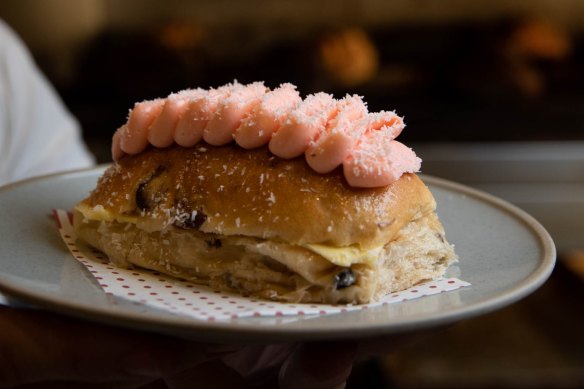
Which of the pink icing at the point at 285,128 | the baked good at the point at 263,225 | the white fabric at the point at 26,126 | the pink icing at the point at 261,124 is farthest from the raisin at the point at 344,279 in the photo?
the white fabric at the point at 26,126

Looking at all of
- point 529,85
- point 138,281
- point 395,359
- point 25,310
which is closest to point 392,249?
point 138,281

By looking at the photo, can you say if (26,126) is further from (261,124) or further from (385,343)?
(385,343)

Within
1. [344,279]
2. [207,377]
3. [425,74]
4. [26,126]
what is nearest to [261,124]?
[344,279]

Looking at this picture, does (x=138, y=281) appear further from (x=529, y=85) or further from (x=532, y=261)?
(x=529, y=85)

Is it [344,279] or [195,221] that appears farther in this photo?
[195,221]

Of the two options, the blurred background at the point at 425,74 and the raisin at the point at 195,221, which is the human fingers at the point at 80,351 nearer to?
the raisin at the point at 195,221

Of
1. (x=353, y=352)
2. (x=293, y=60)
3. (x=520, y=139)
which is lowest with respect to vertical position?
(x=520, y=139)

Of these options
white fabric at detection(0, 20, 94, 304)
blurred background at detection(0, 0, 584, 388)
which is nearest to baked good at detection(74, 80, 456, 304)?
white fabric at detection(0, 20, 94, 304)
